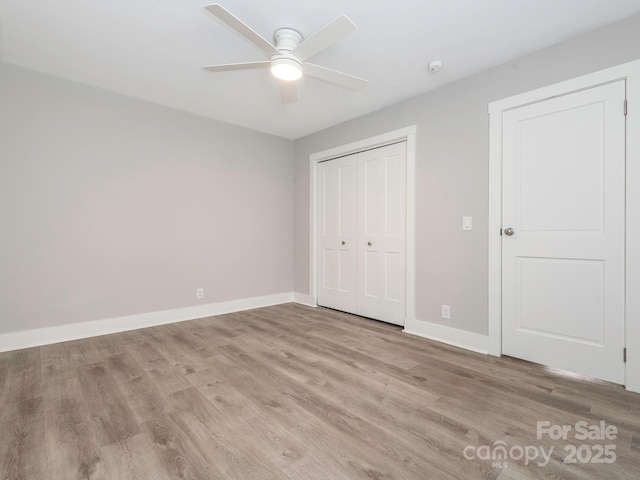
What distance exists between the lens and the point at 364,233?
12.3 ft

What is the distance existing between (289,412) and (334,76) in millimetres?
2305

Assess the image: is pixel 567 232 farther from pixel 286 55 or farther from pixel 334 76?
pixel 286 55

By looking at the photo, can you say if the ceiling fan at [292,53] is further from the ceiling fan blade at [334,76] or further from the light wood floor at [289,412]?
the light wood floor at [289,412]

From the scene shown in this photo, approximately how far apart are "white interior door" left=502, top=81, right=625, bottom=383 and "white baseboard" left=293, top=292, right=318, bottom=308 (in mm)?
2496

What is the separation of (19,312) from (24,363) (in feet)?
1.86

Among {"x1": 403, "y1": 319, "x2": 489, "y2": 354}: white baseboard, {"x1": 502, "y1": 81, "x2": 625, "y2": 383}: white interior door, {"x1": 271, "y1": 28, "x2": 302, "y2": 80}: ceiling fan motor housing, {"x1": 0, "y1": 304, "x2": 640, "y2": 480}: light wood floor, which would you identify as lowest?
{"x1": 0, "y1": 304, "x2": 640, "y2": 480}: light wood floor

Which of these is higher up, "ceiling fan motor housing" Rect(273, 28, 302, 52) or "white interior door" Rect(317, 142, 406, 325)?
"ceiling fan motor housing" Rect(273, 28, 302, 52)

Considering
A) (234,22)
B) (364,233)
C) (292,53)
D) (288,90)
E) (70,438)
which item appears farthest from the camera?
(364,233)

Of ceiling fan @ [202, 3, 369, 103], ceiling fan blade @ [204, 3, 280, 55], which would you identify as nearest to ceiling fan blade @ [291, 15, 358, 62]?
ceiling fan @ [202, 3, 369, 103]

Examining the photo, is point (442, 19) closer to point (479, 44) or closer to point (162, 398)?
point (479, 44)

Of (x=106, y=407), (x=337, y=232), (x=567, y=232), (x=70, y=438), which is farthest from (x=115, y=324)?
(x=567, y=232)

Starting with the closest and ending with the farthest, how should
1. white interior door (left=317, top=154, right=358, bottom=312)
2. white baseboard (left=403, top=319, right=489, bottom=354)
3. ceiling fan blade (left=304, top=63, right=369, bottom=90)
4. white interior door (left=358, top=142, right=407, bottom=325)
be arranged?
1. ceiling fan blade (left=304, top=63, right=369, bottom=90)
2. white baseboard (left=403, top=319, right=489, bottom=354)
3. white interior door (left=358, top=142, right=407, bottom=325)
4. white interior door (left=317, top=154, right=358, bottom=312)

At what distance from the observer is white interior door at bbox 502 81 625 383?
6.73ft

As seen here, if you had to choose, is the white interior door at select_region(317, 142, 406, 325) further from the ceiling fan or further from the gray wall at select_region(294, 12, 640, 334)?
the ceiling fan
